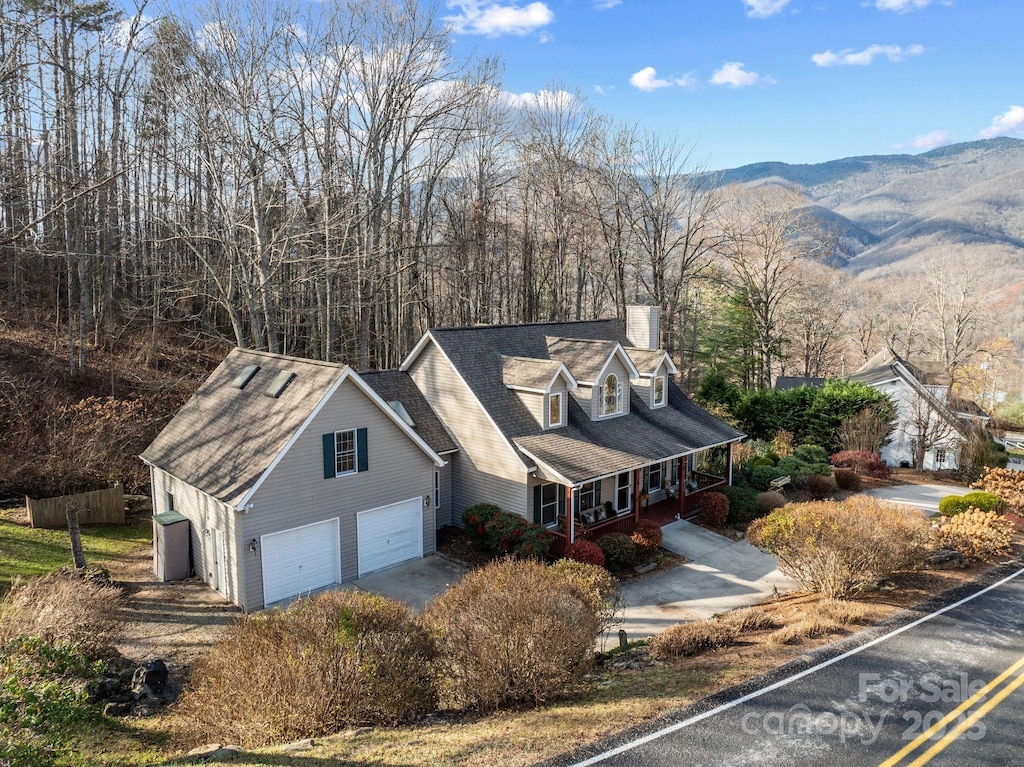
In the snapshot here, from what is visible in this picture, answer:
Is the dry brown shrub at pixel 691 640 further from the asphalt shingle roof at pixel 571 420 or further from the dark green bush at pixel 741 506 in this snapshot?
the dark green bush at pixel 741 506

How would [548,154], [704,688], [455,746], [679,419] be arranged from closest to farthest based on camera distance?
[455,746]
[704,688]
[679,419]
[548,154]

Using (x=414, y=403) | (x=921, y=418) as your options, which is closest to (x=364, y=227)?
(x=414, y=403)

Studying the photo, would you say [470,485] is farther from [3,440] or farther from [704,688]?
[3,440]

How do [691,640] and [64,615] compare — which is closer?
[64,615]

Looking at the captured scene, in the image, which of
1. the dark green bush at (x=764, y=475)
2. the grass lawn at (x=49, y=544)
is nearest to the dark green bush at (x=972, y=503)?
the dark green bush at (x=764, y=475)

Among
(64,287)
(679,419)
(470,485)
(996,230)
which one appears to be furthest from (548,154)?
(996,230)

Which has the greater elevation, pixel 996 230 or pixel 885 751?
pixel 996 230

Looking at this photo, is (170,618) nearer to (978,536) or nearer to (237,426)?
(237,426)
